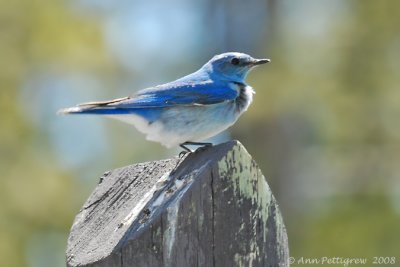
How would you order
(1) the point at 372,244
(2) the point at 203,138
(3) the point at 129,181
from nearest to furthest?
(3) the point at 129,181 → (2) the point at 203,138 → (1) the point at 372,244

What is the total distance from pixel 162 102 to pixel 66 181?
8381mm

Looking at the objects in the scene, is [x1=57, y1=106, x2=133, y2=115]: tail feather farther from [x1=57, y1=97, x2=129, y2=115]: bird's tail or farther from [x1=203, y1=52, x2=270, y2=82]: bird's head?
[x1=203, y1=52, x2=270, y2=82]: bird's head

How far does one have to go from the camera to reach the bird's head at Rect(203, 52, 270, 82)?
23.9 feet

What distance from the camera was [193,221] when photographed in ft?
14.1

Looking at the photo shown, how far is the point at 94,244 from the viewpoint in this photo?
14.6 feet

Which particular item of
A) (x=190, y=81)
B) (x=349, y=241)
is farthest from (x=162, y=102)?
(x=349, y=241)

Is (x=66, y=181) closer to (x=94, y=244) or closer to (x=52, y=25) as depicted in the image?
(x=52, y=25)

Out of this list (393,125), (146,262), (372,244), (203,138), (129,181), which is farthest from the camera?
(393,125)

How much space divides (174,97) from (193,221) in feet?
7.56

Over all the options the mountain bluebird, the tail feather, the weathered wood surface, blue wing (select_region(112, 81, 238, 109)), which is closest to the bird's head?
the mountain bluebird

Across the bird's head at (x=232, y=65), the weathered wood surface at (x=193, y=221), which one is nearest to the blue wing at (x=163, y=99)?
the bird's head at (x=232, y=65)

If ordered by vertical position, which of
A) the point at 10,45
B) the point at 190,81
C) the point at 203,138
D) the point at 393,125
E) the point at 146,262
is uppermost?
the point at 10,45

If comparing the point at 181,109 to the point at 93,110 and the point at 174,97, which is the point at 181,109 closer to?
the point at 174,97

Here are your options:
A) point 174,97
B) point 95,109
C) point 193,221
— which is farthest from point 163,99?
point 193,221
